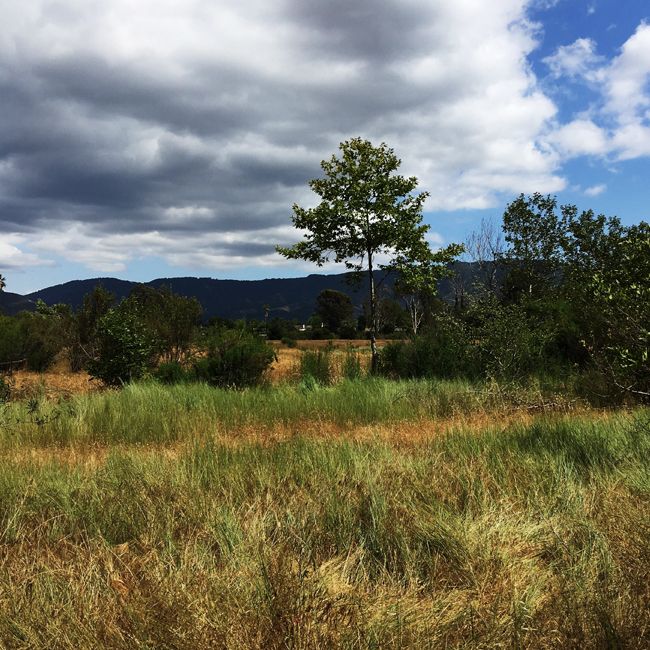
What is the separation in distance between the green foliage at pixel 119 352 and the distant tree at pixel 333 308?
266ft

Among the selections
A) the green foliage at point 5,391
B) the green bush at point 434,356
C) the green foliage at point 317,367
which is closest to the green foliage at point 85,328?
the green foliage at point 5,391

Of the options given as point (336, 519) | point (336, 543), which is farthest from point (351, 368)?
point (336, 543)

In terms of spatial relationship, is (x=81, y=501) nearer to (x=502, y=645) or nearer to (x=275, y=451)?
(x=275, y=451)

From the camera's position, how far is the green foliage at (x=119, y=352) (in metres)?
13.3

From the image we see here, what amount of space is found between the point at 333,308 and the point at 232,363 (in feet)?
280

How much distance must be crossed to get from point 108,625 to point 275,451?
10.7 feet

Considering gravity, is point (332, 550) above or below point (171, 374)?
above

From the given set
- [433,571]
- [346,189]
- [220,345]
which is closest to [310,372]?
[220,345]

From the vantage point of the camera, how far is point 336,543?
10.1ft

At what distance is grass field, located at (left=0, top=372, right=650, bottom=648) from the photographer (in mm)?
2135

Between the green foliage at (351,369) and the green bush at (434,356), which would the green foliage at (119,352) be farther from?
the green bush at (434,356)

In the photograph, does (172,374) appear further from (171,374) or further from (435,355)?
(435,355)

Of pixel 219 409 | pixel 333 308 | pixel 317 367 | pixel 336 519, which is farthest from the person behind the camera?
pixel 333 308

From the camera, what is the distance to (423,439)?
6.20 m
